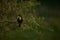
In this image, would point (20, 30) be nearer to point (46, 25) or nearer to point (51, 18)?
point (46, 25)

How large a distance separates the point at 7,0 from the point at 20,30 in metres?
2.59

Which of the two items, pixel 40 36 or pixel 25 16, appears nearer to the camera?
pixel 40 36

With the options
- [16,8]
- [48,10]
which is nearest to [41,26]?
[16,8]

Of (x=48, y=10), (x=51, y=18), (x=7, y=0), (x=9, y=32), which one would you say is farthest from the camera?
(x=48, y=10)

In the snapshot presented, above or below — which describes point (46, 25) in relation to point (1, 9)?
below

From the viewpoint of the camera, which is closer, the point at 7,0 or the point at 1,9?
the point at 1,9

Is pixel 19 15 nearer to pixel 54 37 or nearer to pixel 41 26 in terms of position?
pixel 41 26

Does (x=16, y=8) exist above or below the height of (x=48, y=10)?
above

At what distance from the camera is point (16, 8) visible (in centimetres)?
1174

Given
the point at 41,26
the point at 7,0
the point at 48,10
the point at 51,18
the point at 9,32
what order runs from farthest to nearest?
the point at 48,10 < the point at 51,18 < the point at 7,0 < the point at 41,26 < the point at 9,32

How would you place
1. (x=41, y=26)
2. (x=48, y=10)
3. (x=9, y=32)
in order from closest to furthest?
(x=9, y=32)
(x=41, y=26)
(x=48, y=10)

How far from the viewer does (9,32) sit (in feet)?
32.6

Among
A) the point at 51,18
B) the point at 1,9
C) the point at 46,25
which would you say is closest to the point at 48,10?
the point at 51,18

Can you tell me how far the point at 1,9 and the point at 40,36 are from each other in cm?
278
